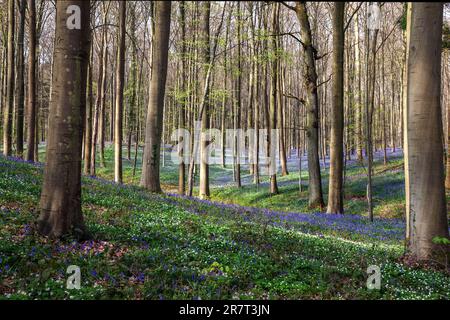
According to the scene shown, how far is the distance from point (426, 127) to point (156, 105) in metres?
11.3

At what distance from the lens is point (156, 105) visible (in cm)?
1636

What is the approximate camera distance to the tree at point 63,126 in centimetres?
687

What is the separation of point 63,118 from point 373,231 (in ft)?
38.7

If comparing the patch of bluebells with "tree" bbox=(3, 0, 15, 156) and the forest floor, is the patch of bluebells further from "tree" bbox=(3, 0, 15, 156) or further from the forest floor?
"tree" bbox=(3, 0, 15, 156)

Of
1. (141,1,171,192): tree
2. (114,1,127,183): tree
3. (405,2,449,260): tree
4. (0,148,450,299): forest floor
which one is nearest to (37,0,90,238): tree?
(0,148,450,299): forest floor

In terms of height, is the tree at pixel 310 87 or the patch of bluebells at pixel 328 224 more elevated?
the tree at pixel 310 87

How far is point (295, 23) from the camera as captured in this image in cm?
3694

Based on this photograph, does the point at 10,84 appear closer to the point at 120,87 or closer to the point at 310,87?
the point at 120,87

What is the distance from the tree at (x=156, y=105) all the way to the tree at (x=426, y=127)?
10762 millimetres

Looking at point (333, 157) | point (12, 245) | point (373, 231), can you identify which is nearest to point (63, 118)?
point (12, 245)

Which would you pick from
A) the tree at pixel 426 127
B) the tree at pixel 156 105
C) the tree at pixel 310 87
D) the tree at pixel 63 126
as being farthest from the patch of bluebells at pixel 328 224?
the tree at pixel 63 126

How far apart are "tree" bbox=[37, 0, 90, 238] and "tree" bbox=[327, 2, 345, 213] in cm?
1412

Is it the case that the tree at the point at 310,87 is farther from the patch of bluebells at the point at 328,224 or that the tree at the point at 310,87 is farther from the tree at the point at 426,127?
the tree at the point at 426,127
